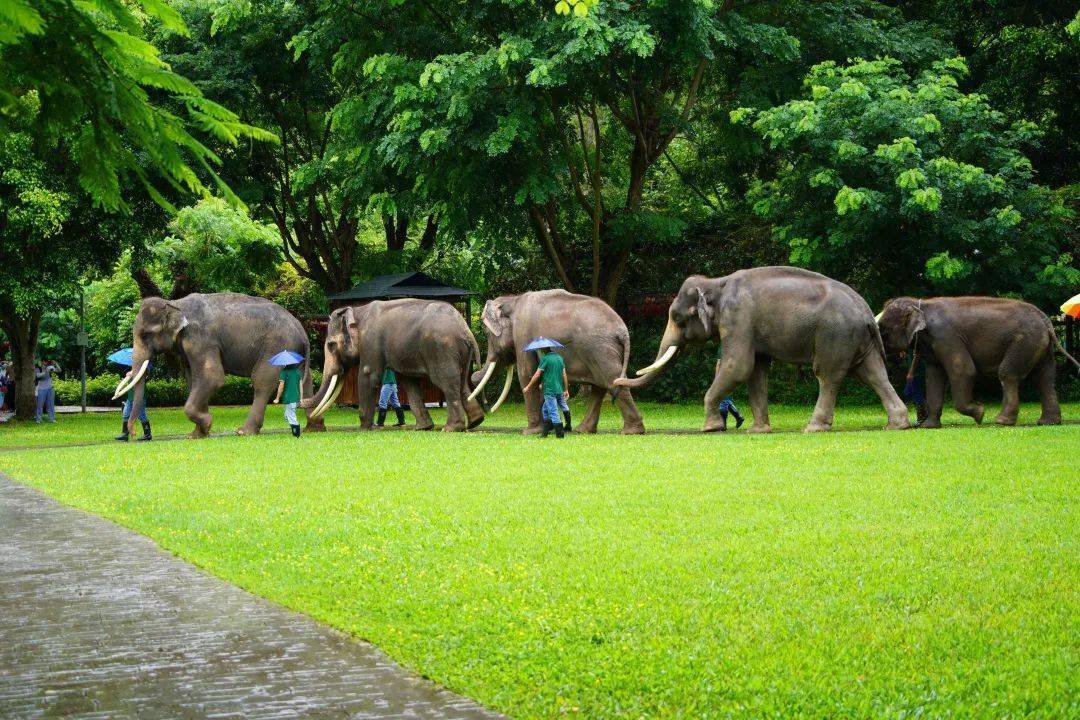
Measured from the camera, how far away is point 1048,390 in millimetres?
19750

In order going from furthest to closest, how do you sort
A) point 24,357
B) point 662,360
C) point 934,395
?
point 24,357 → point 662,360 → point 934,395

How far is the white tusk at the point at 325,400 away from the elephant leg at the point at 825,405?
8452 mm

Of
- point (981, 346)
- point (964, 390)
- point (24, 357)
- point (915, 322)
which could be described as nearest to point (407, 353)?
point (915, 322)

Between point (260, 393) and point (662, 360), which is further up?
point (662, 360)

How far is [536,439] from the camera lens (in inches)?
754

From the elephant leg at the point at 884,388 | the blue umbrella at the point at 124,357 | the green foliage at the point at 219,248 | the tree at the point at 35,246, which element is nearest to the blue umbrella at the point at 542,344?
the elephant leg at the point at 884,388

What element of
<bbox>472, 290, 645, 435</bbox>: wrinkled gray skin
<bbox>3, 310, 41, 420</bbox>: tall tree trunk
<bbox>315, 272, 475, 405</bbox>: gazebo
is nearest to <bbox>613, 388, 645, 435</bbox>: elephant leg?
<bbox>472, 290, 645, 435</bbox>: wrinkled gray skin

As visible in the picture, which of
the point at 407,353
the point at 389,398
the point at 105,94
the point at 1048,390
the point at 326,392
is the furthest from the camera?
the point at 389,398

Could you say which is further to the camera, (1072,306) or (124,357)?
(124,357)

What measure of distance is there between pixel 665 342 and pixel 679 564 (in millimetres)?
12852

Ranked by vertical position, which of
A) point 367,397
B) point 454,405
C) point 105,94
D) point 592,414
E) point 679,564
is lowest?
point 679,564

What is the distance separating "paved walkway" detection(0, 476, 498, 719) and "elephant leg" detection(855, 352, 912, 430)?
12885mm

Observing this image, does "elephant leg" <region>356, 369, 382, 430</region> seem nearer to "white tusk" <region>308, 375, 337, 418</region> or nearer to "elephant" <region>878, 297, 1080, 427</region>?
"white tusk" <region>308, 375, 337, 418</region>

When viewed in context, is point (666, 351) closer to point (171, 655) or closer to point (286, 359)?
point (286, 359)
